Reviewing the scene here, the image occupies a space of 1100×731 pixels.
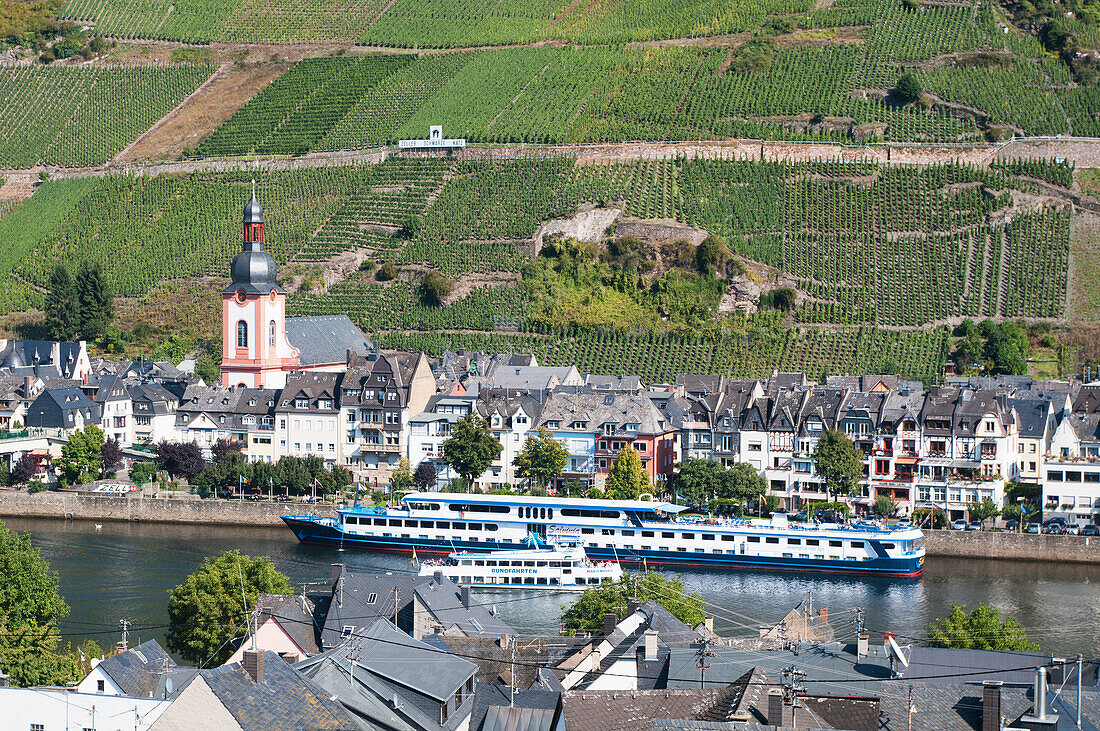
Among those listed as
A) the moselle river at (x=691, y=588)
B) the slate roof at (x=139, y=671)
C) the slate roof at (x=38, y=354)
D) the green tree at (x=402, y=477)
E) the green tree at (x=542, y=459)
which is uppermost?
the slate roof at (x=38, y=354)

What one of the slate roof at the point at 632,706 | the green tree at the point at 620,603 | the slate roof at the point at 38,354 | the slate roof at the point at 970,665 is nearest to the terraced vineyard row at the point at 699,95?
the slate roof at the point at 38,354

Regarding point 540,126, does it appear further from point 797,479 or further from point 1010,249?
point 797,479

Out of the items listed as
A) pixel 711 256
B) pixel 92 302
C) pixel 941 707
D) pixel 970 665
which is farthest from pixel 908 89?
pixel 941 707

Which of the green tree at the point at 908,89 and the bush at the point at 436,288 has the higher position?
the green tree at the point at 908,89

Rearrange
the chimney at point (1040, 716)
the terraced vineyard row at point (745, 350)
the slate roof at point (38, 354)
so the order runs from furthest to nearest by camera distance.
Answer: the slate roof at point (38, 354), the terraced vineyard row at point (745, 350), the chimney at point (1040, 716)

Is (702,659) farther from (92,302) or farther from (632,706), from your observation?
(92,302)

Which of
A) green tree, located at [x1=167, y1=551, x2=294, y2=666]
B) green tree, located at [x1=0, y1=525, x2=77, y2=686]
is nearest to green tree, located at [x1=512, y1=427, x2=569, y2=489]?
green tree, located at [x1=167, y1=551, x2=294, y2=666]

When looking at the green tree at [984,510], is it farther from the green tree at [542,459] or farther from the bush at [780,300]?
the bush at [780,300]

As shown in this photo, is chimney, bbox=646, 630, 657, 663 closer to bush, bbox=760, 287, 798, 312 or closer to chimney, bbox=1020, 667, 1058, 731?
chimney, bbox=1020, 667, 1058, 731
